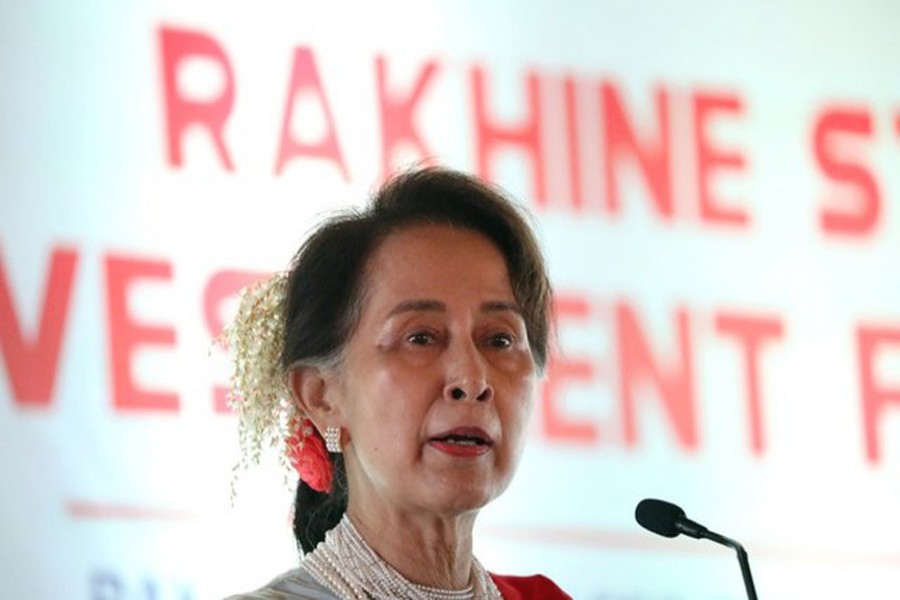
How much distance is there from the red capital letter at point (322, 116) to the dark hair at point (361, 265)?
1.18 metres

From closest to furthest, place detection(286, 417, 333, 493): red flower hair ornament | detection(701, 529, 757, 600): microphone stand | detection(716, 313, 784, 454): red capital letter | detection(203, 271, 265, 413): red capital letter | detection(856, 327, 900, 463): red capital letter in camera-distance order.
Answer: detection(701, 529, 757, 600): microphone stand → detection(286, 417, 333, 493): red flower hair ornament → detection(203, 271, 265, 413): red capital letter → detection(716, 313, 784, 454): red capital letter → detection(856, 327, 900, 463): red capital letter

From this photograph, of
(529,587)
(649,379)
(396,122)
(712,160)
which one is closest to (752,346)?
(649,379)

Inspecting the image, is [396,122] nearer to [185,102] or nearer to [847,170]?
[185,102]

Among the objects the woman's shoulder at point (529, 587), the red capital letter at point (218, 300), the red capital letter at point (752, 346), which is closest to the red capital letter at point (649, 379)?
the red capital letter at point (752, 346)

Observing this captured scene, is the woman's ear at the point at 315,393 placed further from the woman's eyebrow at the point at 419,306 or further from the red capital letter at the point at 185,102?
the red capital letter at the point at 185,102

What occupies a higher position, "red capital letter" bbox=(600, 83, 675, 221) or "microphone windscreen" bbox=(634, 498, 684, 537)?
"red capital letter" bbox=(600, 83, 675, 221)

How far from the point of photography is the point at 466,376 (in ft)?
8.69

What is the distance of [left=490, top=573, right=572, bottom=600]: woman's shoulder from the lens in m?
2.91

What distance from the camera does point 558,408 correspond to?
4285mm

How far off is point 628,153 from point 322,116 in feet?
2.40

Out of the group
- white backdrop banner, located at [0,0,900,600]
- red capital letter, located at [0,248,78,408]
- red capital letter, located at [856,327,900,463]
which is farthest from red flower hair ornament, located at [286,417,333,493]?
red capital letter, located at [856,327,900,463]

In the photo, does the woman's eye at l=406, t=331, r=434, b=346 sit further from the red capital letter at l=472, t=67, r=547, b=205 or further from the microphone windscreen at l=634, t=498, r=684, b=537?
the red capital letter at l=472, t=67, r=547, b=205

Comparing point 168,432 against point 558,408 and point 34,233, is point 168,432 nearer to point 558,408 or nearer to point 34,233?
point 34,233

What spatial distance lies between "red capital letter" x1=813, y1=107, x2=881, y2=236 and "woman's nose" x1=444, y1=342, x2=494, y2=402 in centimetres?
220
